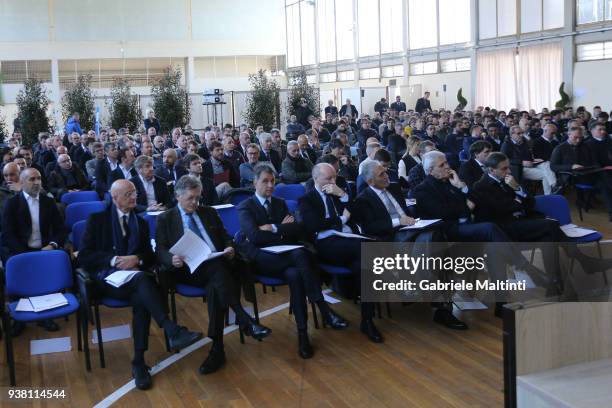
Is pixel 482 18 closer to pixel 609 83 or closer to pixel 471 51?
pixel 471 51

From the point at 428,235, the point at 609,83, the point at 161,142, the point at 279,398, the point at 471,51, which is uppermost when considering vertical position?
the point at 471,51

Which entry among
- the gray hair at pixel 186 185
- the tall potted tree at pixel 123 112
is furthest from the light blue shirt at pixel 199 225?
the tall potted tree at pixel 123 112

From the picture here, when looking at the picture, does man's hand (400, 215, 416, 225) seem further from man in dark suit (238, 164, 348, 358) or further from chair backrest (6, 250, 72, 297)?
chair backrest (6, 250, 72, 297)

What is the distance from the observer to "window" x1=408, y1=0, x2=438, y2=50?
2519 centimetres

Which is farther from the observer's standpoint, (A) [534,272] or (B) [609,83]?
(B) [609,83]

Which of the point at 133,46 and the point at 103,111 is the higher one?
the point at 133,46

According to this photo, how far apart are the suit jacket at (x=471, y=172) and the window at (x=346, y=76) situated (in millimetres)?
24468

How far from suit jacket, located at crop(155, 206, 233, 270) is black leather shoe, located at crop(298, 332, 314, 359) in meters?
0.88

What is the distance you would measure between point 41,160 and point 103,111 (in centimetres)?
1046

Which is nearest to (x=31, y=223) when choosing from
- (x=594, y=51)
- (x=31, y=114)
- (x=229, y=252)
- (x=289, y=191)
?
(x=229, y=252)

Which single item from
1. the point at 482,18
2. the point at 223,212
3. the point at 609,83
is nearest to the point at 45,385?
the point at 223,212

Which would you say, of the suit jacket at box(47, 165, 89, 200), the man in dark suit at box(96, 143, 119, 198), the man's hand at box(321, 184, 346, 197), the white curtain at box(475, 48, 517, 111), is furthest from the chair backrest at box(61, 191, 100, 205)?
the white curtain at box(475, 48, 517, 111)

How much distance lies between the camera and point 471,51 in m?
23.3

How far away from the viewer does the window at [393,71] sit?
27.4 meters
